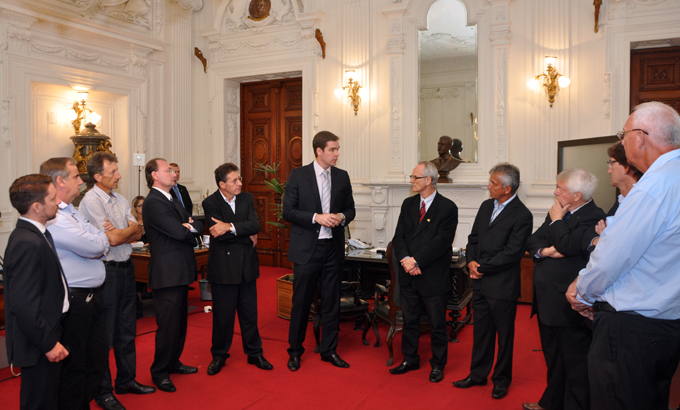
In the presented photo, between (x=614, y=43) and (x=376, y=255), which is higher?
(x=614, y=43)

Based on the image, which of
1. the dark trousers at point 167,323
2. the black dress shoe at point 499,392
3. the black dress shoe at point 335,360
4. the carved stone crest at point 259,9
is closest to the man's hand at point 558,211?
the black dress shoe at point 499,392

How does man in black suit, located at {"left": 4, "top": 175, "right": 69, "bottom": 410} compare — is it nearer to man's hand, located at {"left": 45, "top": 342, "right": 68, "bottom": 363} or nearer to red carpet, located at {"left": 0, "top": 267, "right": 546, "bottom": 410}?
man's hand, located at {"left": 45, "top": 342, "right": 68, "bottom": 363}

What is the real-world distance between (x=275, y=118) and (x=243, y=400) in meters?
6.09

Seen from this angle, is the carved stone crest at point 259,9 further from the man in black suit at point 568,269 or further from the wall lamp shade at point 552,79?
the man in black suit at point 568,269

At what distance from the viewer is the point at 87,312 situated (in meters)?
2.78

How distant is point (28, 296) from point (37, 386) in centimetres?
46

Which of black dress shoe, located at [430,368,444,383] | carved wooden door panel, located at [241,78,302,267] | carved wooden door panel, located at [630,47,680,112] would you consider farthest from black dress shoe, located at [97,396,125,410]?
carved wooden door panel, located at [630,47,680,112]

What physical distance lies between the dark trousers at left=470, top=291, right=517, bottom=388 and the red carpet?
13 cm

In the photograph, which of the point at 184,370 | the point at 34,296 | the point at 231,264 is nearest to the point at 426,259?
the point at 231,264

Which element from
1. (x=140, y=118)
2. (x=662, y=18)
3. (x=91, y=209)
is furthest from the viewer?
(x=140, y=118)

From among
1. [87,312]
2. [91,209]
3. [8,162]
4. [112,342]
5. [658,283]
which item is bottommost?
[112,342]

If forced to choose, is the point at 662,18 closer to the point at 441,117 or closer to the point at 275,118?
the point at 441,117

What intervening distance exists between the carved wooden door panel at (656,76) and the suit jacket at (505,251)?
13.4 feet

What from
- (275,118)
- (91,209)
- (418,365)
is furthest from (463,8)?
(91,209)
